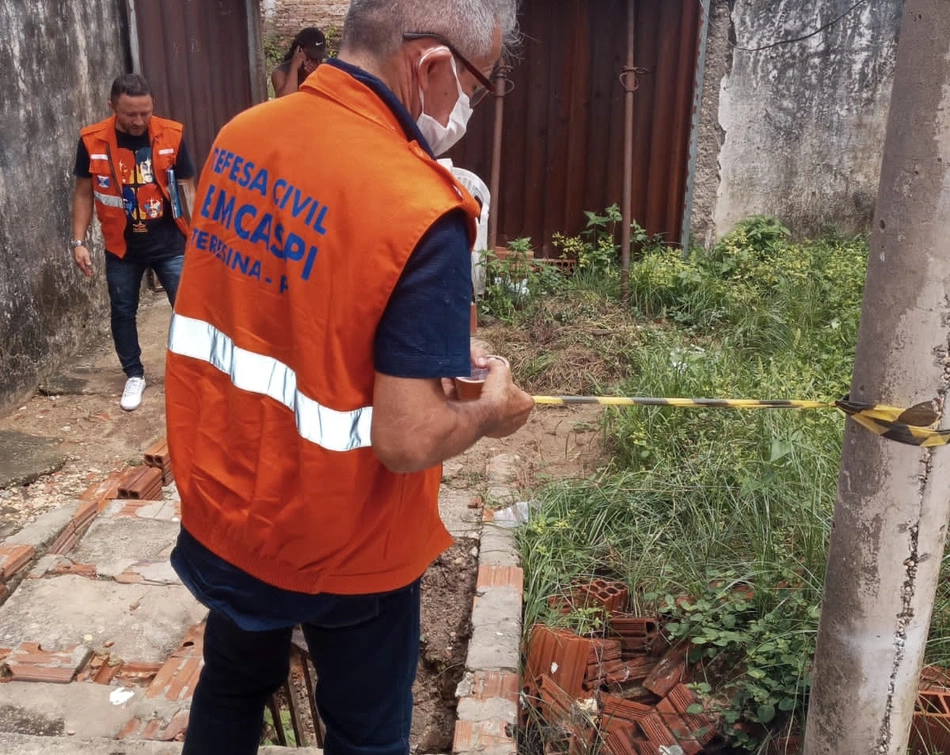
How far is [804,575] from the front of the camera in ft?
9.45

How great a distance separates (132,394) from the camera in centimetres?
517

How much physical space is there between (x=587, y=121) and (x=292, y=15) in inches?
353

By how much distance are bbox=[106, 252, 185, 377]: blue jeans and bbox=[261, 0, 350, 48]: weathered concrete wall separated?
33.3 feet

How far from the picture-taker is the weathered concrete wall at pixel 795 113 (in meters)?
6.66

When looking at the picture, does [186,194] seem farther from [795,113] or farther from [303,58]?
[795,113]

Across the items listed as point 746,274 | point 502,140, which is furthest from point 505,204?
point 746,274

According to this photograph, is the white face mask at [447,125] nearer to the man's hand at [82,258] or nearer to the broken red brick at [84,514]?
the broken red brick at [84,514]

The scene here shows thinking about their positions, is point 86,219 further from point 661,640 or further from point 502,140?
point 661,640

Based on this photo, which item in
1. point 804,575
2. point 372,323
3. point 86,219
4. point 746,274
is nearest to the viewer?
point 372,323

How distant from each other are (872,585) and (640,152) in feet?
18.1

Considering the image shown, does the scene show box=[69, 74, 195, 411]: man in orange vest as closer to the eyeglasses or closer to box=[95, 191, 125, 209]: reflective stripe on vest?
box=[95, 191, 125, 209]: reflective stripe on vest

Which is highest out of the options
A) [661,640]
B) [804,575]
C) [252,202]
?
[252,202]

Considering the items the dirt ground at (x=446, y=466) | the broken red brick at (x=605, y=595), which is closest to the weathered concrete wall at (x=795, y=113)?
the dirt ground at (x=446, y=466)

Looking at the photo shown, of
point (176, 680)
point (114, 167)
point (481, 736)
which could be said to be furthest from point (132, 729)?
point (114, 167)
